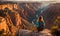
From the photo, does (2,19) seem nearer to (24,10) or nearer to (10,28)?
(10,28)

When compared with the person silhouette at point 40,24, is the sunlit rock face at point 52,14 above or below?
above

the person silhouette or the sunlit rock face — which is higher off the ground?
the sunlit rock face

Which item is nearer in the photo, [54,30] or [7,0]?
[54,30]

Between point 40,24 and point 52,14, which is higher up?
point 52,14

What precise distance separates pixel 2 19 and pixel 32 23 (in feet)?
2.38

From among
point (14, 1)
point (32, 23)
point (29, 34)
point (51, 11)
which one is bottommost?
point (29, 34)

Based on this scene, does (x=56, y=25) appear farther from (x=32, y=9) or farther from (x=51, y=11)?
(x=32, y=9)

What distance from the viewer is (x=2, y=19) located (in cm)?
383

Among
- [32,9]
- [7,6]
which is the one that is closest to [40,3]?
[32,9]

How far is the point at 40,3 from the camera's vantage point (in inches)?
153

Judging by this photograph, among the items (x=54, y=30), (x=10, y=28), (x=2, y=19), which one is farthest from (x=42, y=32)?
(x=2, y=19)

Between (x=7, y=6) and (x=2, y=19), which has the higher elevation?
(x=7, y=6)

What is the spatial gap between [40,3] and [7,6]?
0.81m

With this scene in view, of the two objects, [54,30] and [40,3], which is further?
[40,3]
